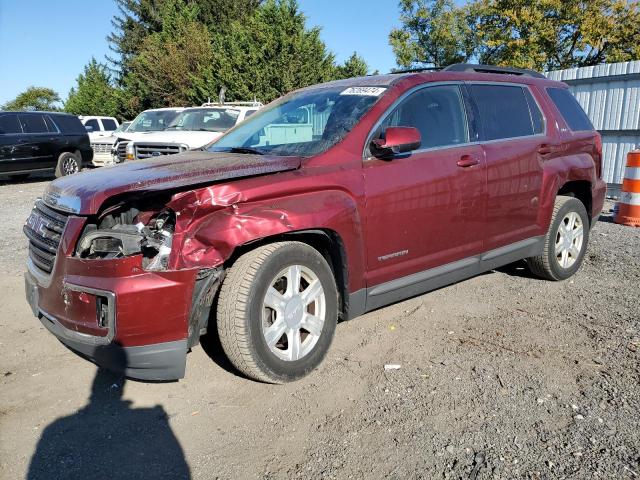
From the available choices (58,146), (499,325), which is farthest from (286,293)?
(58,146)

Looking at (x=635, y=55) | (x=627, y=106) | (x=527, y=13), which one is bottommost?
(x=627, y=106)

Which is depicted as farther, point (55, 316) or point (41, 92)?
point (41, 92)

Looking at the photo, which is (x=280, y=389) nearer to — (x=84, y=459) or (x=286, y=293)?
(x=286, y=293)

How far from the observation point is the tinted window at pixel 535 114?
4875 mm

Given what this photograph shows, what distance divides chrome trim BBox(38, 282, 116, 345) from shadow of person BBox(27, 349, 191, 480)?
0.13 m

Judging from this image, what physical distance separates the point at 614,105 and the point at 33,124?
14.0 m

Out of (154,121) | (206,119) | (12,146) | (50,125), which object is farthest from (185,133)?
(50,125)

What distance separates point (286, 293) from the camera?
3.23 meters

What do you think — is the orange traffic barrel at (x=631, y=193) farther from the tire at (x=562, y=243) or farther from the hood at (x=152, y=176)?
the hood at (x=152, y=176)

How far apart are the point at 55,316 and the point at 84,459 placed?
0.87 m

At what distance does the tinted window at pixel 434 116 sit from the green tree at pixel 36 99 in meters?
61.3

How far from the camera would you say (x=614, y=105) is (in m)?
11.1

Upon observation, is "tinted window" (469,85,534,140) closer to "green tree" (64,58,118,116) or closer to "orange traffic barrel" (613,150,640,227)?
"orange traffic barrel" (613,150,640,227)

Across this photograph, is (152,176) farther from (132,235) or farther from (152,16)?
(152,16)
